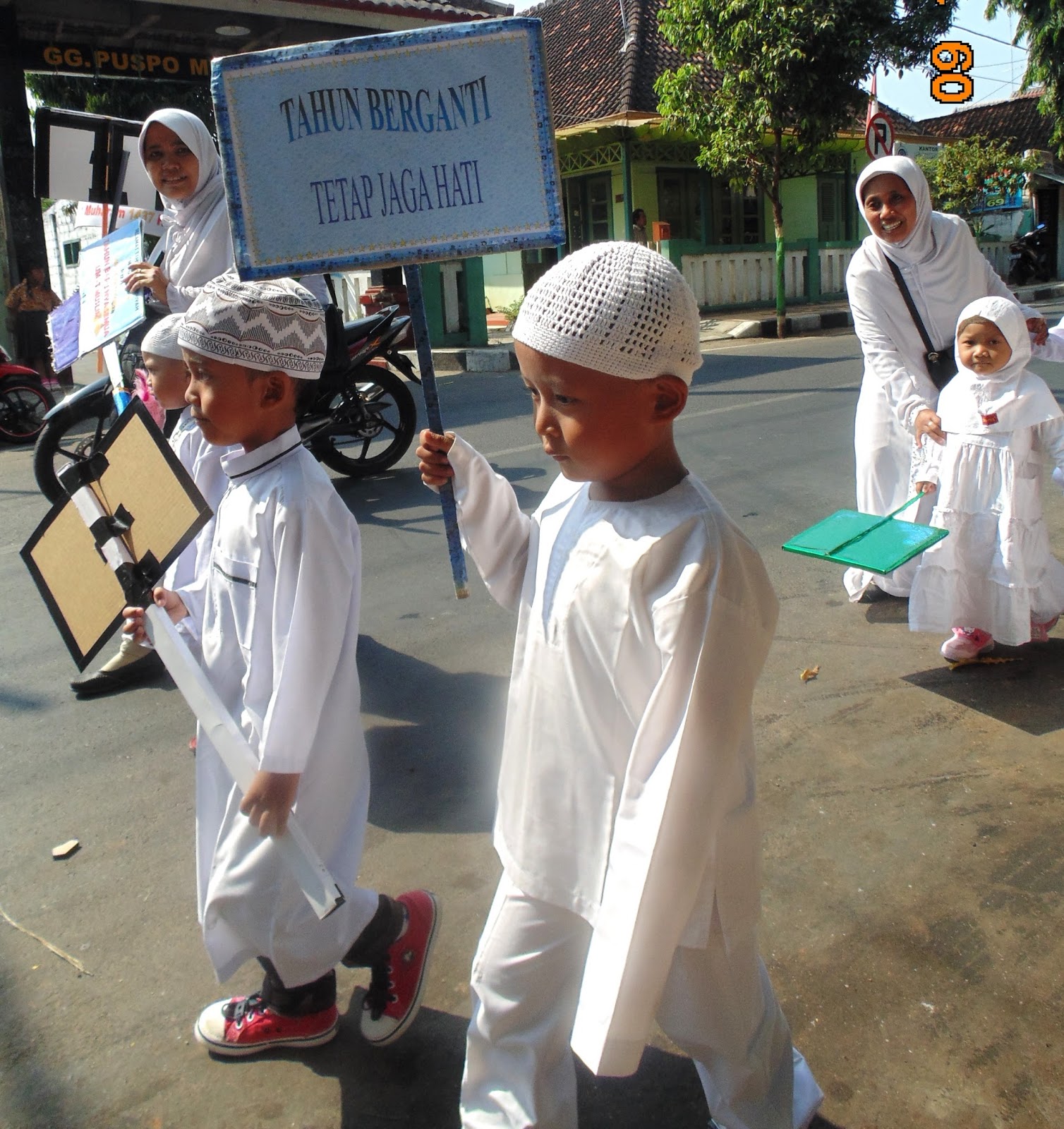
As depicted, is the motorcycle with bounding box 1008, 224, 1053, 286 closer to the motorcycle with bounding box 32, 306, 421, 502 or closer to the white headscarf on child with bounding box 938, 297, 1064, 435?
the motorcycle with bounding box 32, 306, 421, 502

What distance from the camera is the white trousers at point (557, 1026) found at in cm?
169

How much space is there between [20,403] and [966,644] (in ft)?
26.3

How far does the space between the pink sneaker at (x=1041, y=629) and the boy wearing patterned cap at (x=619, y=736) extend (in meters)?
2.37

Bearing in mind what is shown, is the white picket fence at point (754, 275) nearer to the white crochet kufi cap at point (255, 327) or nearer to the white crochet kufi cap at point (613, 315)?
the white crochet kufi cap at point (255, 327)

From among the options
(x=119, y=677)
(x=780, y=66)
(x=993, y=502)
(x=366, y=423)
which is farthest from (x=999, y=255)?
(x=119, y=677)

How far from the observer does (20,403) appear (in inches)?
356

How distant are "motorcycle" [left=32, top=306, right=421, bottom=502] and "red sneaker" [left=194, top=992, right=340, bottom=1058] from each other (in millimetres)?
3919

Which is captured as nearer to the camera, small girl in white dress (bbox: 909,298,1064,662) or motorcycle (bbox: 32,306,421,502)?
small girl in white dress (bbox: 909,298,1064,662)

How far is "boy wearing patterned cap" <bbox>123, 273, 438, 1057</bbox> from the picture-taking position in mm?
1947

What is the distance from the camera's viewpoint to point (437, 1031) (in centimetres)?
219

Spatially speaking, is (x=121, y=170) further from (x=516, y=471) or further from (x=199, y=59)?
(x=199, y=59)

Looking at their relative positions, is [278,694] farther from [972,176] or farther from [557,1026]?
[972,176]

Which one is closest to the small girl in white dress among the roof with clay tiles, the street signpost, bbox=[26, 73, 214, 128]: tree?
the street signpost

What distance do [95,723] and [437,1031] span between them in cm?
208
